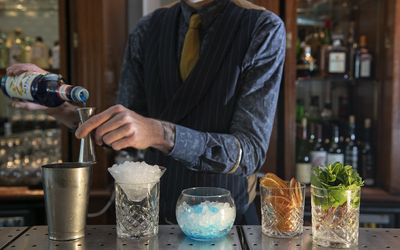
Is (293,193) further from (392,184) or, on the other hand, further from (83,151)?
(392,184)

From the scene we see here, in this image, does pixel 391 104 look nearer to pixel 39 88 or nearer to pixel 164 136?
pixel 164 136

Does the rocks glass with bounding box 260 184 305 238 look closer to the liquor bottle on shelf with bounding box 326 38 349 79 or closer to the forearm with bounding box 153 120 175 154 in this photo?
the forearm with bounding box 153 120 175 154

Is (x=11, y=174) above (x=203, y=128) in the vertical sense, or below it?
below

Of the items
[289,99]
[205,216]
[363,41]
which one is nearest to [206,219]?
[205,216]

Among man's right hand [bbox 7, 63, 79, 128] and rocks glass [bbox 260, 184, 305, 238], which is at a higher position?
man's right hand [bbox 7, 63, 79, 128]

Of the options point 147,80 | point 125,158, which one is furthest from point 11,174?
point 147,80

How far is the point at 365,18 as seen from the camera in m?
2.24

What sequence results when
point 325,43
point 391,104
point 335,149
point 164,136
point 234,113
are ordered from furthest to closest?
point 325,43 < point 335,149 < point 391,104 < point 234,113 < point 164,136

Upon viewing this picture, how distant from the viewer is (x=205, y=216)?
0.92 meters

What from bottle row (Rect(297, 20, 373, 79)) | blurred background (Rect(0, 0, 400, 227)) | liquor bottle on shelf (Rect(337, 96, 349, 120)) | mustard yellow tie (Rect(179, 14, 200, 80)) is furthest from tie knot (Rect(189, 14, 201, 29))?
liquor bottle on shelf (Rect(337, 96, 349, 120))

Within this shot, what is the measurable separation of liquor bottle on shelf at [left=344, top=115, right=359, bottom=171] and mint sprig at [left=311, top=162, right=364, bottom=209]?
1.29 metres

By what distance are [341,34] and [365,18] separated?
15 centimetres

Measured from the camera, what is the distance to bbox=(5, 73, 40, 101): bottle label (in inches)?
42.9

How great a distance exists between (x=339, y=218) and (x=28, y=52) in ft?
5.94
